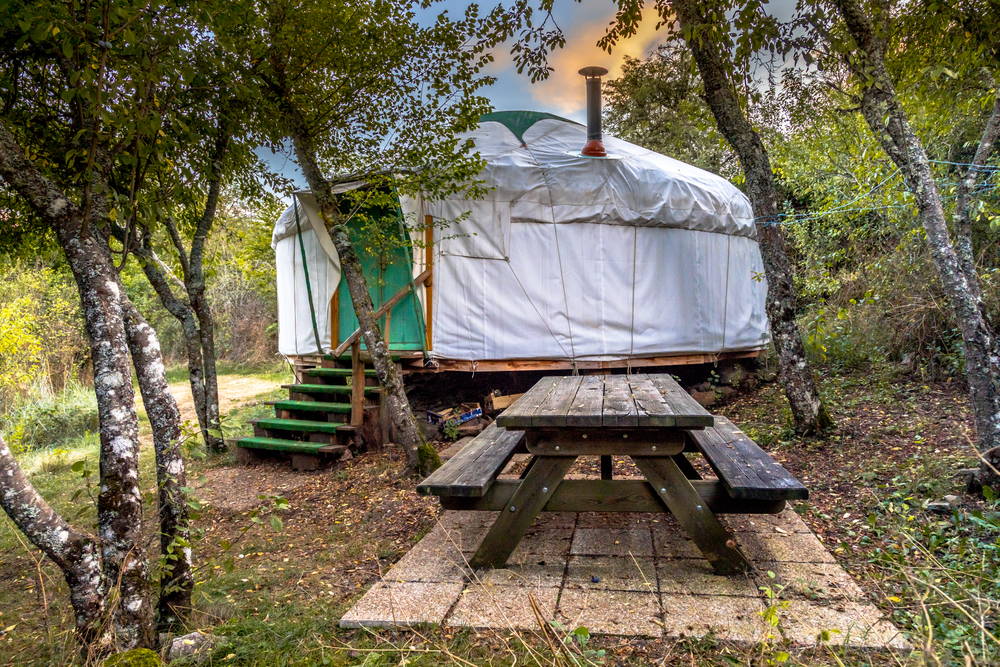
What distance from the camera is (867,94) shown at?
3271mm

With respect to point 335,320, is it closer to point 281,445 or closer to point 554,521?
point 281,445

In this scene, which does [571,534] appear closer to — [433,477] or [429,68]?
[433,477]

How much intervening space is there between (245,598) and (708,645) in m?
1.83

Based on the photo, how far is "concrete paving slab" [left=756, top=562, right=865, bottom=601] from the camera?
2.13m

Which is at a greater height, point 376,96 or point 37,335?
point 376,96

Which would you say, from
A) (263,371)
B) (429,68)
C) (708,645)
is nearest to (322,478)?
(429,68)

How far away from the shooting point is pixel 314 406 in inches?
214

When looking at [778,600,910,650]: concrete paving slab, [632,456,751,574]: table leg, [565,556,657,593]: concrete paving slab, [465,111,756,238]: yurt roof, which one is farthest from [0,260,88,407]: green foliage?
[778,600,910,650]: concrete paving slab

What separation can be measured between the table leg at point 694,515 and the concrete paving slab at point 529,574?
0.55 meters

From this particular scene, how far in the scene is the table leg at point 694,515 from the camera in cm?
229

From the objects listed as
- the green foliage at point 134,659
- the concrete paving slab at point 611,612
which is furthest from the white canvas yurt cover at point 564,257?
the green foliage at point 134,659

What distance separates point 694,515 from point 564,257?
3.90 metres

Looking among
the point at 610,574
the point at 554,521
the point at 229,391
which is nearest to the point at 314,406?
the point at 554,521

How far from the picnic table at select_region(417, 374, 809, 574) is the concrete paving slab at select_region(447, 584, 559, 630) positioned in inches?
8.3
